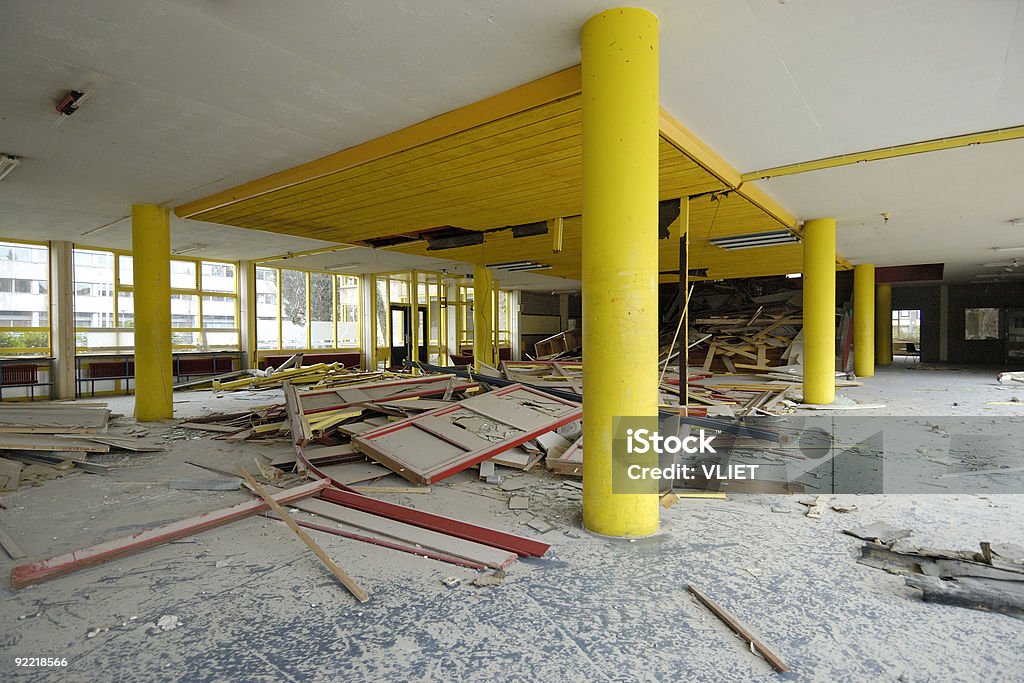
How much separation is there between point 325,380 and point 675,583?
912cm

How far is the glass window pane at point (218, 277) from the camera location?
14.8 metres

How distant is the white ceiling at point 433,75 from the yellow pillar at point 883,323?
49.3 feet

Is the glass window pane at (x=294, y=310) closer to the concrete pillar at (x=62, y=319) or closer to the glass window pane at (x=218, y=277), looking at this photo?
the glass window pane at (x=218, y=277)

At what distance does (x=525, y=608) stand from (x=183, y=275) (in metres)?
15.0

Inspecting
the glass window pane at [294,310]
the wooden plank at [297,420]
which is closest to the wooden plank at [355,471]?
the wooden plank at [297,420]

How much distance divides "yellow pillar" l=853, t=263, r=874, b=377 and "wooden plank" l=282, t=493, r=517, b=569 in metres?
16.1

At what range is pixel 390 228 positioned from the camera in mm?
10125

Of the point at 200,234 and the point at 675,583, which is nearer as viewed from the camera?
the point at 675,583

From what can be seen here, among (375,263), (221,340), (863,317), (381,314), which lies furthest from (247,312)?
(863,317)

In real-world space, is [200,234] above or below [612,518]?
above

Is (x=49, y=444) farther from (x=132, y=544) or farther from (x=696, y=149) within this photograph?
(x=696, y=149)

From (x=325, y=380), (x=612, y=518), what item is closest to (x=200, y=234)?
(x=325, y=380)

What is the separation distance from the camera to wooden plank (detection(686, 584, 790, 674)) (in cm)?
222

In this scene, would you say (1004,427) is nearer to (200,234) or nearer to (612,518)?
(612,518)
